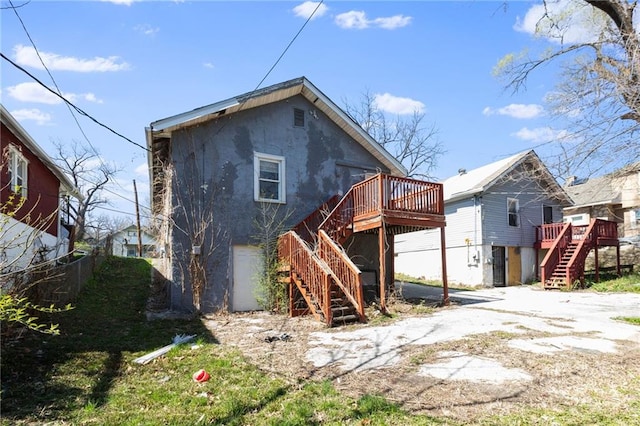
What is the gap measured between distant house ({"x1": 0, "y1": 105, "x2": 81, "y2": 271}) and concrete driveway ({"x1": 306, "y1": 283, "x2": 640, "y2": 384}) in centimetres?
588

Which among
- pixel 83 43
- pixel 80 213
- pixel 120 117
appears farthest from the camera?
pixel 80 213

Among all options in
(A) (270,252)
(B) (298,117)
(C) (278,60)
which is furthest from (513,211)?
(C) (278,60)

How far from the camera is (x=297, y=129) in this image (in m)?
12.9

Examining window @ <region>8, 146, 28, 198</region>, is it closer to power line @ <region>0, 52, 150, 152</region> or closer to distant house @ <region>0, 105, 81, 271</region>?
distant house @ <region>0, 105, 81, 271</region>

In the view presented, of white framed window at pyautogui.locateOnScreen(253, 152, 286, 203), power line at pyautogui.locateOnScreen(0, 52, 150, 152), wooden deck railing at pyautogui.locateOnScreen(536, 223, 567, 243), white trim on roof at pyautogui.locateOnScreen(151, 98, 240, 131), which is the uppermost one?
white trim on roof at pyautogui.locateOnScreen(151, 98, 240, 131)

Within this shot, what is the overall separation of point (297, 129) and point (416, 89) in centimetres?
411

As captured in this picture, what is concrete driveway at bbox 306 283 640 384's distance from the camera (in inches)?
215

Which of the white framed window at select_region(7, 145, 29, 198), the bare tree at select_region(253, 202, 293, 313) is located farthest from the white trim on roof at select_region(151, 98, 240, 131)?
the white framed window at select_region(7, 145, 29, 198)

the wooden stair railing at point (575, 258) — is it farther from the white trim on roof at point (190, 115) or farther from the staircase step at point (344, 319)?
the white trim on roof at point (190, 115)

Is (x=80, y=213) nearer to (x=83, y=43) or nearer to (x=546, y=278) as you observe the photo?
(x=83, y=43)

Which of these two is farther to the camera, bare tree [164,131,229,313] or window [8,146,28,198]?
bare tree [164,131,229,313]

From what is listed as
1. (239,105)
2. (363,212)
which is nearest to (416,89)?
(363,212)

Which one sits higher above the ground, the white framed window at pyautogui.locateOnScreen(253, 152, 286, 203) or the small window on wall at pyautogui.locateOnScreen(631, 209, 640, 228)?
the white framed window at pyautogui.locateOnScreen(253, 152, 286, 203)

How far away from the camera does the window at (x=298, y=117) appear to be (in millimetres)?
12906
